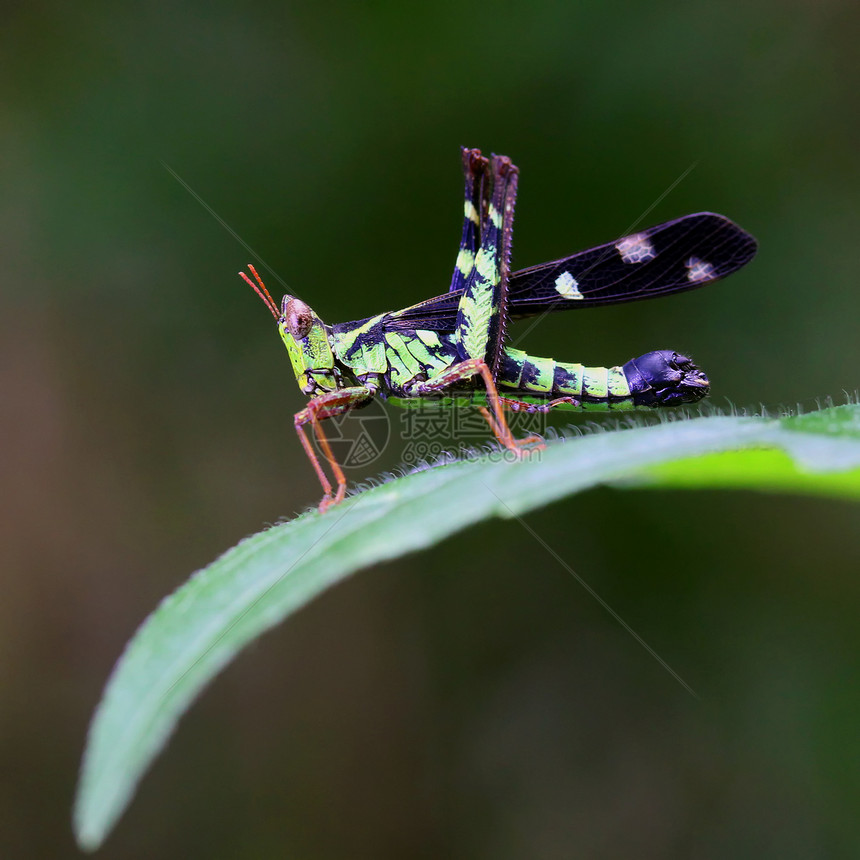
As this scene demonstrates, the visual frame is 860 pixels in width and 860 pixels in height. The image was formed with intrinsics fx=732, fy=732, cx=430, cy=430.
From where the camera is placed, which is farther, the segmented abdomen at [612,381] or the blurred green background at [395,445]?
the blurred green background at [395,445]

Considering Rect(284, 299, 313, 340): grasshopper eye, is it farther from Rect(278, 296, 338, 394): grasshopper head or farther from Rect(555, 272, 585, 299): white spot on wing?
Rect(555, 272, 585, 299): white spot on wing

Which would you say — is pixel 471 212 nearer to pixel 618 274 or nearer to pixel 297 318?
pixel 618 274

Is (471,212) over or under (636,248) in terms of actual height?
over

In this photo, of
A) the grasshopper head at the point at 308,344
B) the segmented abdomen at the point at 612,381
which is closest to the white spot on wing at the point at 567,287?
the segmented abdomen at the point at 612,381

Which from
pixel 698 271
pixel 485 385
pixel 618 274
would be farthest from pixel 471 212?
pixel 698 271

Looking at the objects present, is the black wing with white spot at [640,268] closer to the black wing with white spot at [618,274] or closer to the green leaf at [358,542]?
the black wing with white spot at [618,274]

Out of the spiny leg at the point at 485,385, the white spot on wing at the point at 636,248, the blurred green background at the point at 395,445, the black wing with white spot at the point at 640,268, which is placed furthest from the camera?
the blurred green background at the point at 395,445

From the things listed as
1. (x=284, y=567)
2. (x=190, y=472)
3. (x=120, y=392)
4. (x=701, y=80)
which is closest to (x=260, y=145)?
(x=120, y=392)
